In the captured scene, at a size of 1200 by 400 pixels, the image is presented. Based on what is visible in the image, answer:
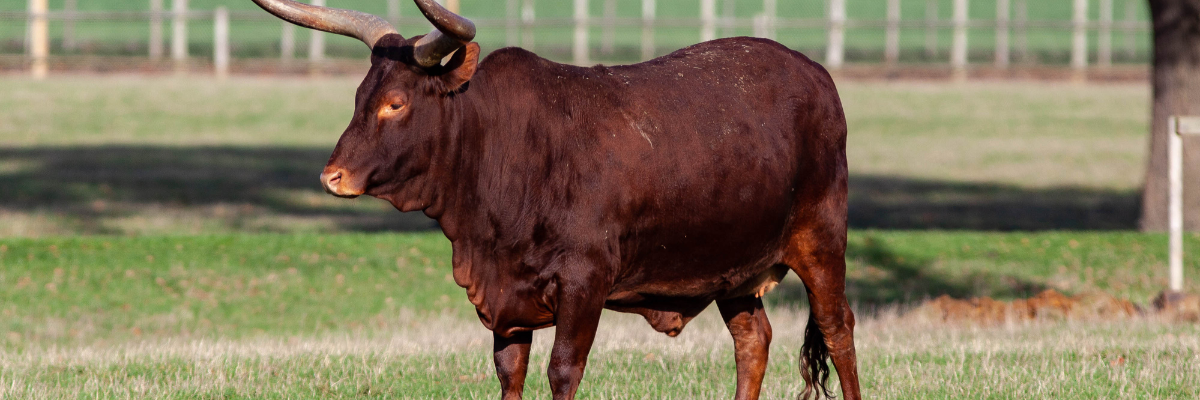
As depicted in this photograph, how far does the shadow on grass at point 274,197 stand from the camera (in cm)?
1878

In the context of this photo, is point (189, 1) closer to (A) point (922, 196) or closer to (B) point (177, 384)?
(A) point (922, 196)

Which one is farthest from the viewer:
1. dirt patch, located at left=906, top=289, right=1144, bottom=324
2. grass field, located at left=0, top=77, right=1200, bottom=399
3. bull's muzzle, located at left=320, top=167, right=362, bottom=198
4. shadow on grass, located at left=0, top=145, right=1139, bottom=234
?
shadow on grass, located at left=0, top=145, right=1139, bottom=234

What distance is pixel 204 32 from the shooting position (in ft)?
142

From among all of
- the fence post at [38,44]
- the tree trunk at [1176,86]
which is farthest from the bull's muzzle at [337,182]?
the fence post at [38,44]

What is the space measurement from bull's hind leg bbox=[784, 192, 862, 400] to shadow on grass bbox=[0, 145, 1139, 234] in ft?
40.4

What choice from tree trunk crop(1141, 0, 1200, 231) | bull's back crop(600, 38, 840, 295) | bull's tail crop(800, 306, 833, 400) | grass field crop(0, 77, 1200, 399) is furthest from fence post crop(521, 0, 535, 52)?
bull's back crop(600, 38, 840, 295)

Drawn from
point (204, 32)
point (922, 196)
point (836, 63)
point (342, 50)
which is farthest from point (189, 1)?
point (922, 196)

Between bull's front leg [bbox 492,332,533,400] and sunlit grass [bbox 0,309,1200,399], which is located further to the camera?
sunlit grass [bbox 0,309,1200,399]

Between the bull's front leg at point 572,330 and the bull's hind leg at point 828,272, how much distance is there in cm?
126

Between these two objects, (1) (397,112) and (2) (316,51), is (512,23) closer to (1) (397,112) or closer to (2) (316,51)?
(2) (316,51)

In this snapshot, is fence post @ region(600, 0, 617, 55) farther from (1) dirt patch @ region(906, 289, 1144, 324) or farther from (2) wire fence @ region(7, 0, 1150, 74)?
(1) dirt patch @ region(906, 289, 1144, 324)

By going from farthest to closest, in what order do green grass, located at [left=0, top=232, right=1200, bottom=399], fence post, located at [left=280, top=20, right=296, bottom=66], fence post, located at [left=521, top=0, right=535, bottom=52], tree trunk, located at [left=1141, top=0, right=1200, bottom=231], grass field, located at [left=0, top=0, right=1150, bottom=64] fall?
1. grass field, located at [left=0, top=0, right=1150, bottom=64]
2. fence post, located at [left=280, top=20, right=296, bottom=66]
3. fence post, located at [left=521, top=0, right=535, bottom=52]
4. tree trunk, located at [left=1141, top=0, right=1200, bottom=231]
5. green grass, located at [left=0, top=232, right=1200, bottom=399]

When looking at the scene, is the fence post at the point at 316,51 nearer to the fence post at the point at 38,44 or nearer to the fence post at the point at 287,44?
the fence post at the point at 287,44

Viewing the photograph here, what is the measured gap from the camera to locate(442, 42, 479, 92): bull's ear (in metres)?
4.84
